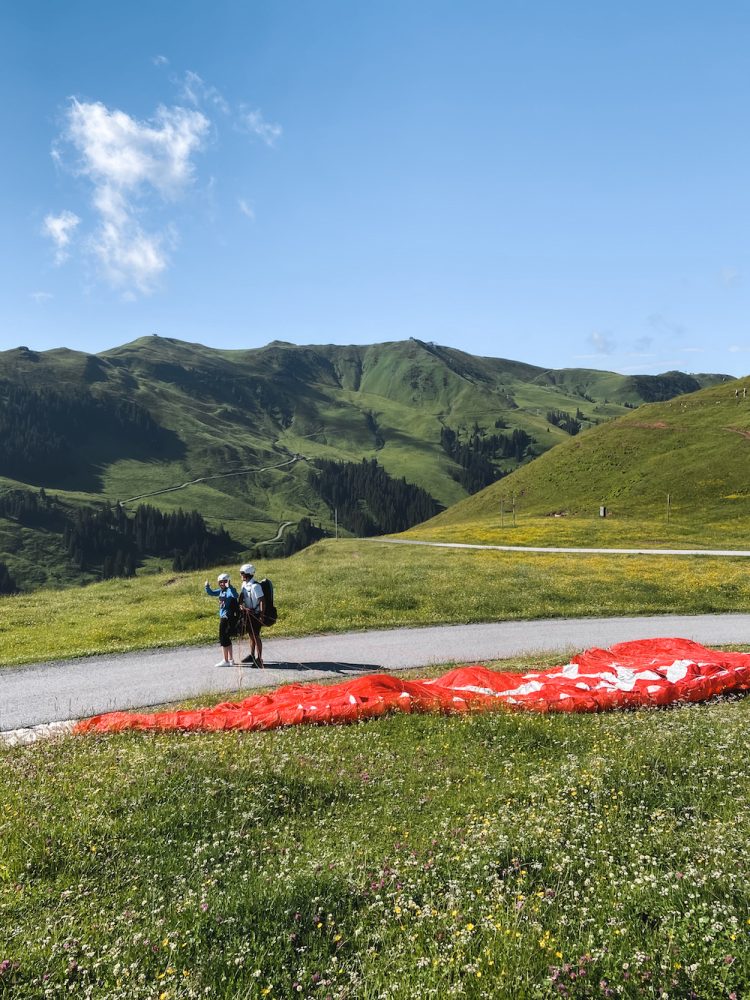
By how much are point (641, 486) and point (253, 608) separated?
321 feet

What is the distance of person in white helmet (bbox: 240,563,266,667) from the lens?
21.7 meters

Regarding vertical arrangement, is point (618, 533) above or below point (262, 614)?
below

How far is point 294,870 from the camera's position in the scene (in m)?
7.54

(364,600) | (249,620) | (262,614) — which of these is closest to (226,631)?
(249,620)

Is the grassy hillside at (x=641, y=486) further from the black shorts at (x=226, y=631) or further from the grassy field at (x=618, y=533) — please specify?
the black shorts at (x=226, y=631)

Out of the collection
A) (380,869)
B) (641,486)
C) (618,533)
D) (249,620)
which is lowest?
(618,533)

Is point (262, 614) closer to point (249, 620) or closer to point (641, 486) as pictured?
point (249, 620)

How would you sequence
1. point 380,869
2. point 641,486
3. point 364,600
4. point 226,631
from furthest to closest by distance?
point 641,486 < point 364,600 < point 226,631 < point 380,869

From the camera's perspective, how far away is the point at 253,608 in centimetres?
2170

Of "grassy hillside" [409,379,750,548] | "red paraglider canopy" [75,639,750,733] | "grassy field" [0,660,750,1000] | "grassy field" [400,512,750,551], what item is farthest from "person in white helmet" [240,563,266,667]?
"grassy hillside" [409,379,750,548]

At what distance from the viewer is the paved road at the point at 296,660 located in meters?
18.5

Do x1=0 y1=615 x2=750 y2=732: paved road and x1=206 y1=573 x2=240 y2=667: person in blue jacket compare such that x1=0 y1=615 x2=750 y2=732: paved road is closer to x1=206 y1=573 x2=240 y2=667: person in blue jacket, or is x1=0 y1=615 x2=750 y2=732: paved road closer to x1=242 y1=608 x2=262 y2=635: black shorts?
x1=206 y1=573 x2=240 y2=667: person in blue jacket

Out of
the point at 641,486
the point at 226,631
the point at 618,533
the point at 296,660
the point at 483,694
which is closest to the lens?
the point at 483,694

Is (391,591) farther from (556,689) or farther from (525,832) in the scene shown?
(525,832)
